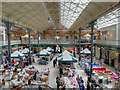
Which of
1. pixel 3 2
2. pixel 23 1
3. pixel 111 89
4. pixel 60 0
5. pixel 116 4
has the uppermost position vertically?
pixel 60 0

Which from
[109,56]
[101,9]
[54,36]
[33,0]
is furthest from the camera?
[54,36]

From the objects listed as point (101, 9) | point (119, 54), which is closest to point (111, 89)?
point (101, 9)

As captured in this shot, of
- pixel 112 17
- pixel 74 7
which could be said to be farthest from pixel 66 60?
pixel 112 17

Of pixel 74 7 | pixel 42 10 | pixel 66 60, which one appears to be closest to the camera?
pixel 66 60

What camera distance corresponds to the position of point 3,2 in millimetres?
8391

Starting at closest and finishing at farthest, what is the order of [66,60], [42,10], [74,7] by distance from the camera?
[66,60] → [42,10] → [74,7]

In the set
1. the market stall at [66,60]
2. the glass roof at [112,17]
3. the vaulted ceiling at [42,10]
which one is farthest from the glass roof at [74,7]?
the market stall at [66,60]

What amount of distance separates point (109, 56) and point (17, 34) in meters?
30.6

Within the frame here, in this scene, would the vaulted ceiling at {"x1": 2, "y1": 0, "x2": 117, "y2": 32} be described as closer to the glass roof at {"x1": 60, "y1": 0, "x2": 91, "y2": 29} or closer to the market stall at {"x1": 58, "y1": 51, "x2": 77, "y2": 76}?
the glass roof at {"x1": 60, "y1": 0, "x2": 91, "y2": 29}

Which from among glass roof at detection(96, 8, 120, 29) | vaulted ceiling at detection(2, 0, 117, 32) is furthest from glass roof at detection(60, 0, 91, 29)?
glass roof at detection(96, 8, 120, 29)

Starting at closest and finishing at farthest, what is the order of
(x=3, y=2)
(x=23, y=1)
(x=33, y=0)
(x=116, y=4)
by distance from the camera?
(x=116, y=4), (x=3, y=2), (x=23, y=1), (x=33, y=0)

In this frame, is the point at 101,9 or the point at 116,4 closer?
the point at 116,4

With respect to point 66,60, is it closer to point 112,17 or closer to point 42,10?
point 42,10

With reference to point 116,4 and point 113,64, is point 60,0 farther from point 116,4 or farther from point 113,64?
point 113,64
